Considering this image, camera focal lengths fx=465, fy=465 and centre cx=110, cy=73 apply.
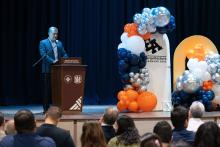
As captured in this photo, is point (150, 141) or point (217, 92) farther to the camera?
point (217, 92)

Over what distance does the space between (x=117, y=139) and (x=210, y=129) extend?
0.81 m

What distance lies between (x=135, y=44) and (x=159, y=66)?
2.53 ft

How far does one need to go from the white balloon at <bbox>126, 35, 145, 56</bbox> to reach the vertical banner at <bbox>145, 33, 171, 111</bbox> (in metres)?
0.38

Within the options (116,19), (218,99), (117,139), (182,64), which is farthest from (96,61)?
(117,139)

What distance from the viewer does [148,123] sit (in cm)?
696

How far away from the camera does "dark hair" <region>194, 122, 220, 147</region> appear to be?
3.11m

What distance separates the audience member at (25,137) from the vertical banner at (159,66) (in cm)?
531

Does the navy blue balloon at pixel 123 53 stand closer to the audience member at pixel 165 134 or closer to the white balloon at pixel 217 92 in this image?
the white balloon at pixel 217 92

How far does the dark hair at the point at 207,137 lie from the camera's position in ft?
10.2

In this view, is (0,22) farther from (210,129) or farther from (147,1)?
(210,129)

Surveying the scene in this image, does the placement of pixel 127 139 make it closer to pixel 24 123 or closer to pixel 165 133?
pixel 165 133

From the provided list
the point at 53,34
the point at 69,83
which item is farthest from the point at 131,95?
the point at 53,34

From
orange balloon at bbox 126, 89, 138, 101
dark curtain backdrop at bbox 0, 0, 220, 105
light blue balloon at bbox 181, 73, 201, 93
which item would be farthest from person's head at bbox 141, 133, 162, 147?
dark curtain backdrop at bbox 0, 0, 220, 105

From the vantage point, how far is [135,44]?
8188 millimetres
